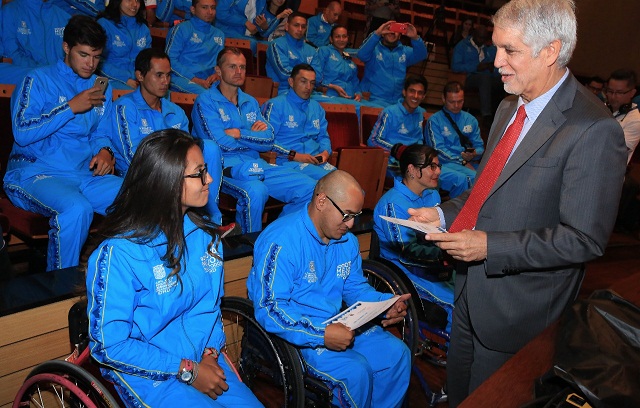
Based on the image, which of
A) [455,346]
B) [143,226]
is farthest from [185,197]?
[455,346]

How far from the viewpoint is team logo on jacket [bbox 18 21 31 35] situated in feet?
11.8

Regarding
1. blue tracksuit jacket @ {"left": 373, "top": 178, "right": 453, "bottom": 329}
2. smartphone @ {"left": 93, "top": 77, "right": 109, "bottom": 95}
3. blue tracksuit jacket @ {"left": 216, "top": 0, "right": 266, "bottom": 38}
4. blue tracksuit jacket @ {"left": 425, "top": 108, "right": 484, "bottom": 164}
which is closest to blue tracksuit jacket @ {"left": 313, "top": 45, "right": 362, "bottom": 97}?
blue tracksuit jacket @ {"left": 216, "top": 0, "right": 266, "bottom": 38}

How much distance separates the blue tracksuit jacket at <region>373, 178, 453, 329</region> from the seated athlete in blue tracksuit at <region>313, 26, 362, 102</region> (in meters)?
3.02

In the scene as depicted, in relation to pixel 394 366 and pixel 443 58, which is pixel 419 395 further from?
pixel 443 58

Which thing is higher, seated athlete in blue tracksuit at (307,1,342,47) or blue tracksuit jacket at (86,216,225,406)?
seated athlete in blue tracksuit at (307,1,342,47)

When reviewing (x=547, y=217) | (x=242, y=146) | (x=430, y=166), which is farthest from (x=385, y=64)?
(x=547, y=217)

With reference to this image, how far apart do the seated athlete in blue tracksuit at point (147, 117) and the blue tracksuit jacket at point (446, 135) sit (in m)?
2.48

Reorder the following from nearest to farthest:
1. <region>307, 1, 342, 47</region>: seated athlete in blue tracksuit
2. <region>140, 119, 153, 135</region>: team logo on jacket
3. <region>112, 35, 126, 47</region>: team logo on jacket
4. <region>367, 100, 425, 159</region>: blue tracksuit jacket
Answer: <region>140, 119, 153, 135</region>: team logo on jacket, <region>112, 35, 126, 47</region>: team logo on jacket, <region>367, 100, 425, 159</region>: blue tracksuit jacket, <region>307, 1, 342, 47</region>: seated athlete in blue tracksuit

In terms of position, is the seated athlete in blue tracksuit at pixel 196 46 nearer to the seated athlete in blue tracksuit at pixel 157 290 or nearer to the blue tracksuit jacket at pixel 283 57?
the blue tracksuit jacket at pixel 283 57

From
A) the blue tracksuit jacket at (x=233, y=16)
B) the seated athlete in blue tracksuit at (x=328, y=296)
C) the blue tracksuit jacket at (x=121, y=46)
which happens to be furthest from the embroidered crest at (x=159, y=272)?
the blue tracksuit jacket at (x=233, y=16)

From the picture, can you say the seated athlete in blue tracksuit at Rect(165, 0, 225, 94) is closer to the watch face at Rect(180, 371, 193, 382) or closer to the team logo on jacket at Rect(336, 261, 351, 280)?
the team logo on jacket at Rect(336, 261, 351, 280)

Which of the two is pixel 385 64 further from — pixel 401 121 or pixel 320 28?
pixel 401 121

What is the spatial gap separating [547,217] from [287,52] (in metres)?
4.39

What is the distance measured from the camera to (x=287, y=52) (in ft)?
17.8
